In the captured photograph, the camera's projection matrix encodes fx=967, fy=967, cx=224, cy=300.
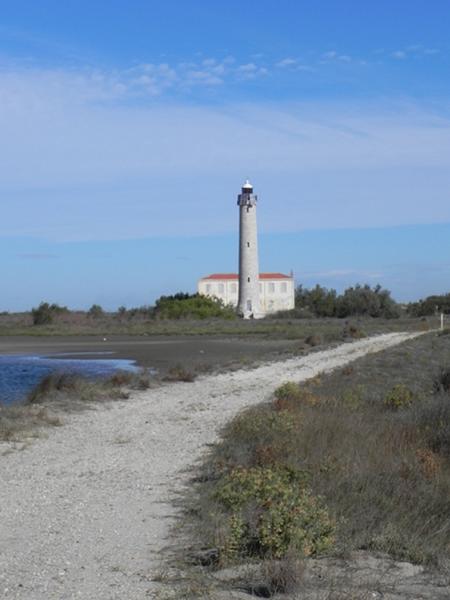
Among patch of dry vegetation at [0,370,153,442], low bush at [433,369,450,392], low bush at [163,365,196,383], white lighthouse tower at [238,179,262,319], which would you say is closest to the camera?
patch of dry vegetation at [0,370,153,442]

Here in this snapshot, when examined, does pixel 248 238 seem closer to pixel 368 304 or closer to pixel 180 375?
pixel 368 304

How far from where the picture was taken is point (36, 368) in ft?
127

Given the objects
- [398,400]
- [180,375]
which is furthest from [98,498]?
[180,375]

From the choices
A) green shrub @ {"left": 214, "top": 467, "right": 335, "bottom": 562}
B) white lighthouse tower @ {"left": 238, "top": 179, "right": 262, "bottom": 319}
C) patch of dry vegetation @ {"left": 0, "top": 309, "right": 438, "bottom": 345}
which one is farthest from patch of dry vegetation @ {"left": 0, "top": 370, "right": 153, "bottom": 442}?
white lighthouse tower @ {"left": 238, "top": 179, "right": 262, "bottom": 319}

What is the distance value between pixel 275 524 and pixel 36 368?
31.8m

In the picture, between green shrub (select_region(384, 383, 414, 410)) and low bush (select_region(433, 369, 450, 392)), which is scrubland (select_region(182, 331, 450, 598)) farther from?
low bush (select_region(433, 369, 450, 392))

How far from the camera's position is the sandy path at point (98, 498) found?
24.0 ft

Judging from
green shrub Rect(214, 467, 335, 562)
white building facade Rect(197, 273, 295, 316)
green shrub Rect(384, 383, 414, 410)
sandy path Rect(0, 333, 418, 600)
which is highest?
white building facade Rect(197, 273, 295, 316)

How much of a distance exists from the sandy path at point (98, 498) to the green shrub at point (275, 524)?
0.69m

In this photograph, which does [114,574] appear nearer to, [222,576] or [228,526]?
[222,576]

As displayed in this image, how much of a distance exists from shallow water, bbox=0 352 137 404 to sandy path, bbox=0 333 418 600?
759 centimetres

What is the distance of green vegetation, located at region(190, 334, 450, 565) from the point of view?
7.97 meters

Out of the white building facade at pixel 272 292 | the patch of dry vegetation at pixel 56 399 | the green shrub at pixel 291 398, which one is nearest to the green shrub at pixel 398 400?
the green shrub at pixel 291 398

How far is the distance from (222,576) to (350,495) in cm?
268
